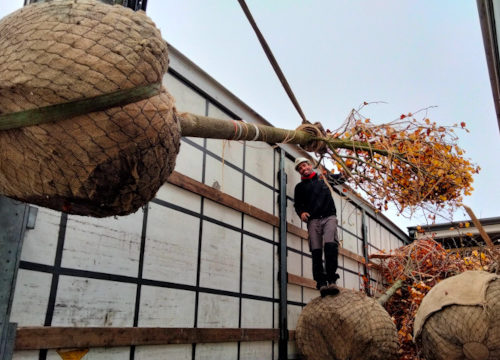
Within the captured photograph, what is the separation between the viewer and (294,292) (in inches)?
265

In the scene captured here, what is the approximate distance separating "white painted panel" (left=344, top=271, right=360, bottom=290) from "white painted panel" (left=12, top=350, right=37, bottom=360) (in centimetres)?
663

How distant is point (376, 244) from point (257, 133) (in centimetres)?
892

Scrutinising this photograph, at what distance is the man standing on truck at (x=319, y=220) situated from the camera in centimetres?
612

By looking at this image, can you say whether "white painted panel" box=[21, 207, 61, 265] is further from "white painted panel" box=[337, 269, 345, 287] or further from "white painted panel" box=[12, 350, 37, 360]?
"white painted panel" box=[337, 269, 345, 287]

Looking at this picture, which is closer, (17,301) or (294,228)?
(17,301)

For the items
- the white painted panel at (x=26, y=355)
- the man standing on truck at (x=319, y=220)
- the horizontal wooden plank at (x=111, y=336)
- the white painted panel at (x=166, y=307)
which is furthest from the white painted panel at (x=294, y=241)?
the white painted panel at (x=26, y=355)

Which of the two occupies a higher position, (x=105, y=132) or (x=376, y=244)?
(x=376, y=244)

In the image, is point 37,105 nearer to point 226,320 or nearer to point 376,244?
point 226,320

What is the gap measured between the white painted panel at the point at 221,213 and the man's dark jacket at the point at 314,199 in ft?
4.72

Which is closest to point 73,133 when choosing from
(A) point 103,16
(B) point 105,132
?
(B) point 105,132

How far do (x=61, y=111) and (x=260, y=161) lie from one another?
5080 mm

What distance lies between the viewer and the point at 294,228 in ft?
22.9

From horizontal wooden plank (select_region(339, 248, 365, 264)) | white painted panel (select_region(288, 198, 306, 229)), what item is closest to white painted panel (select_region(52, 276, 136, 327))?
white painted panel (select_region(288, 198, 306, 229))

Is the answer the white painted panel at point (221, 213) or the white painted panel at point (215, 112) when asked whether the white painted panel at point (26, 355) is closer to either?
the white painted panel at point (221, 213)
